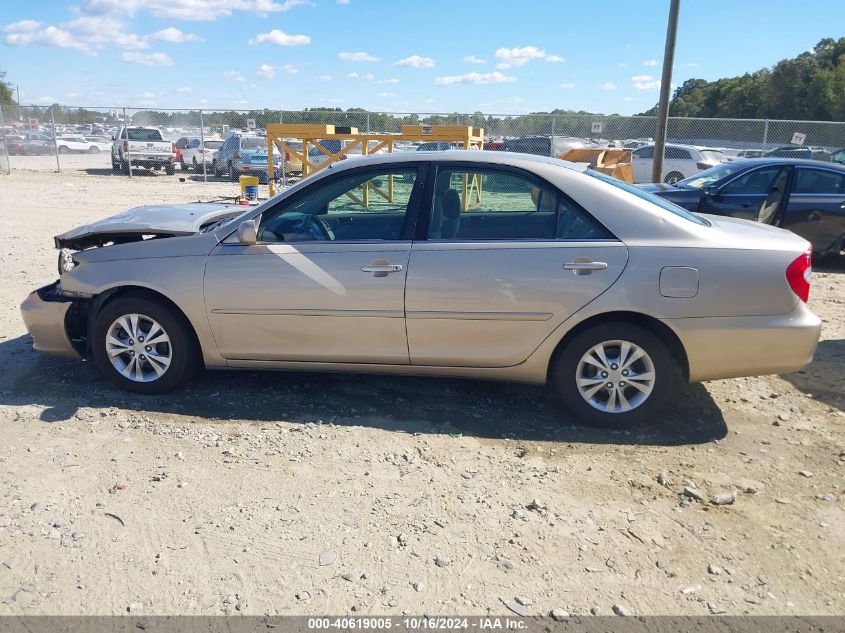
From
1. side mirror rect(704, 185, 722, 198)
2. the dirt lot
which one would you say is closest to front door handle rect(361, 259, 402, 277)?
the dirt lot

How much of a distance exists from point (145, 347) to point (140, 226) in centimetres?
93

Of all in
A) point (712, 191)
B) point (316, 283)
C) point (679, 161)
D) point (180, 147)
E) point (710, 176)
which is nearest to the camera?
point (316, 283)

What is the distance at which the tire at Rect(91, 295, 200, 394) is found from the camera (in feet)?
15.0

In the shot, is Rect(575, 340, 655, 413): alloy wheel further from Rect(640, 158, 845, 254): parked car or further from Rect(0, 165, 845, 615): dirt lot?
Rect(640, 158, 845, 254): parked car

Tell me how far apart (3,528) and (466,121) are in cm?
2229

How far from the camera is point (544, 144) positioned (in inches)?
858

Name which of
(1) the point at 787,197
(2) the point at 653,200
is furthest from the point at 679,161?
(2) the point at 653,200

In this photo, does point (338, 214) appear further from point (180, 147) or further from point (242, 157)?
point (180, 147)

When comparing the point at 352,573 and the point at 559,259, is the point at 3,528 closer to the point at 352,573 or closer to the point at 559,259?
the point at 352,573

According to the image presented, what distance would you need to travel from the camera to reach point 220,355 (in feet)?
15.1

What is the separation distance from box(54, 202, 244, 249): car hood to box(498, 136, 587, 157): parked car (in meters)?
17.1

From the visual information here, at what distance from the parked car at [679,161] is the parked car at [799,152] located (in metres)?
1.53

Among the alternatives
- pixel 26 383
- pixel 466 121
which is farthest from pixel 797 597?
pixel 466 121

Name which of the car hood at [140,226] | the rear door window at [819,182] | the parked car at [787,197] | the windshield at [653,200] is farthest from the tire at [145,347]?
the rear door window at [819,182]
